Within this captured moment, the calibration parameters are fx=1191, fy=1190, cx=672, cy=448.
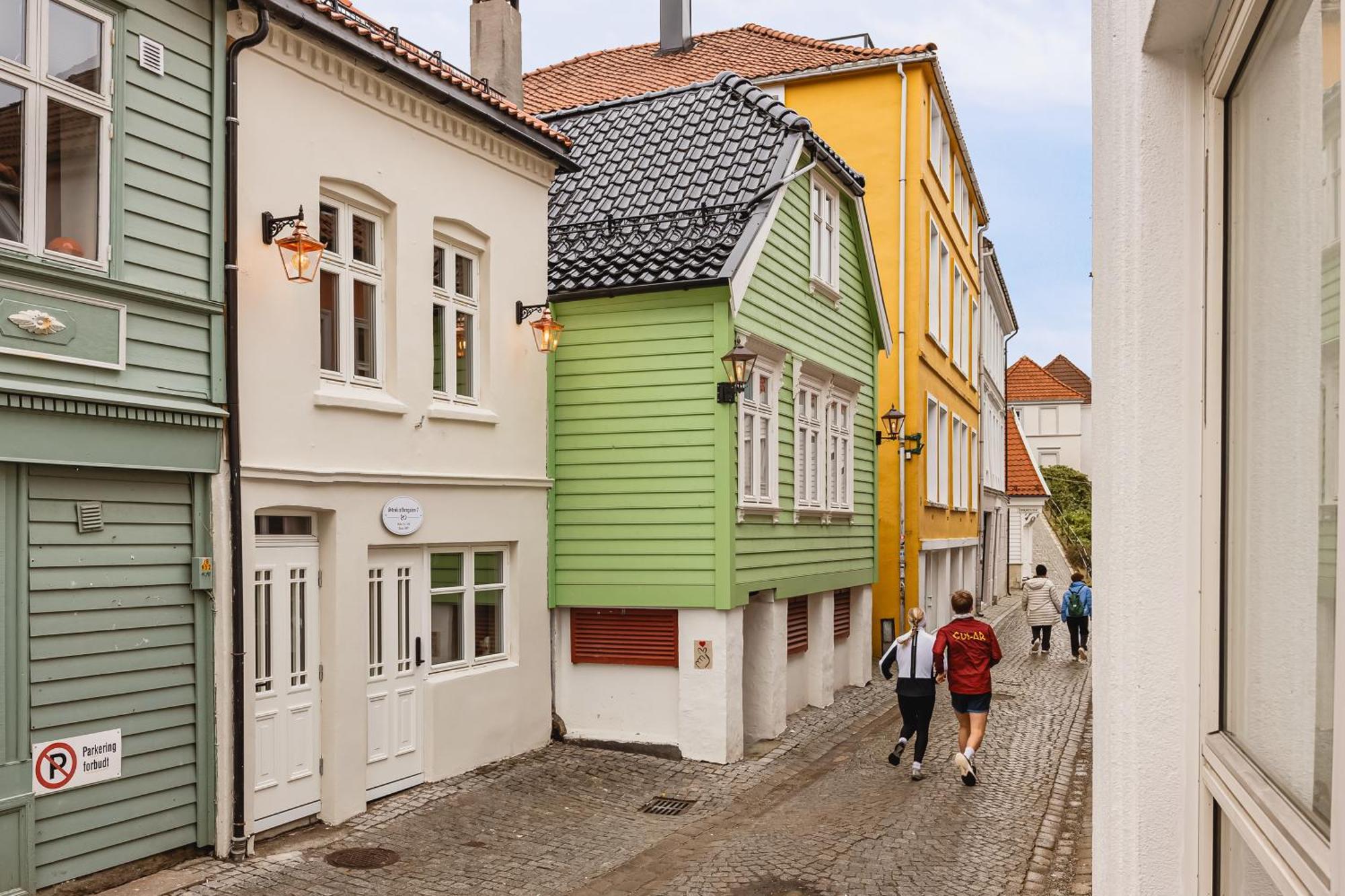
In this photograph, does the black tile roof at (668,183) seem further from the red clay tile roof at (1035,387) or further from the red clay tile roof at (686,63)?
the red clay tile roof at (1035,387)

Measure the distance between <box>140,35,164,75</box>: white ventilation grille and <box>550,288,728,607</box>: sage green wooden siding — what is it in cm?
608

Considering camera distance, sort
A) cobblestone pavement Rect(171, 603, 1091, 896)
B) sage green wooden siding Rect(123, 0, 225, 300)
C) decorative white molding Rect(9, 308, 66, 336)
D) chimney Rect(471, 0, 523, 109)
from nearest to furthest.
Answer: decorative white molding Rect(9, 308, 66, 336) → sage green wooden siding Rect(123, 0, 225, 300) → cobblestone pavement Rect(171, 603, 1091, 896) → chimney Rect(471, 0, 523, 109)

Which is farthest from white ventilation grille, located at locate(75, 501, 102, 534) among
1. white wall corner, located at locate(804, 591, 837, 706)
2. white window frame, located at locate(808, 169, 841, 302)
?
white wall corner, located at locate(804, 591, 837, 706)

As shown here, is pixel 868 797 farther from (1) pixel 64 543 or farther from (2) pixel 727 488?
(1) pixel 64 543

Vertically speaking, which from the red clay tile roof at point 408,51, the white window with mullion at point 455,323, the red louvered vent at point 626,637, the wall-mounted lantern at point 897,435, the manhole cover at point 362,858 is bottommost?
the manhole cover at point 362,858

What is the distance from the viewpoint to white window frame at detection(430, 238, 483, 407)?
11578 millimetres

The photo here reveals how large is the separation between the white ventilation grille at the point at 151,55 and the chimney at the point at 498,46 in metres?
6.64

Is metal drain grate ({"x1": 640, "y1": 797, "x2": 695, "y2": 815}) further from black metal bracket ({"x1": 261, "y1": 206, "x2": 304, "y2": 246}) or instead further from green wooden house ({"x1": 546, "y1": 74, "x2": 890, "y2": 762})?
black metal bracket ({"x1": 261, "y1": 206, "x2": 304, "y2": 246})

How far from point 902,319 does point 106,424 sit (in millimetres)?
16455

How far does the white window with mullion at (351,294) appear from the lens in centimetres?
1009

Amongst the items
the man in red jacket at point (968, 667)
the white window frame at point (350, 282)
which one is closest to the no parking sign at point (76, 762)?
the white window frame at point (350, 282)

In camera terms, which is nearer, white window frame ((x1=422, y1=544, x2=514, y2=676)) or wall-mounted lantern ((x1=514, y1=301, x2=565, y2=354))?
white window frame ((x1=422, y1=544, x2=514, y2=676))

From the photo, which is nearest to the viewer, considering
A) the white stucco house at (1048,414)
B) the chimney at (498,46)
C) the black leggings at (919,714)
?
the black leggings at (919,714)

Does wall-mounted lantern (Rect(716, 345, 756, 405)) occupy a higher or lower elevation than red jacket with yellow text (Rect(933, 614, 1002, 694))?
higher
